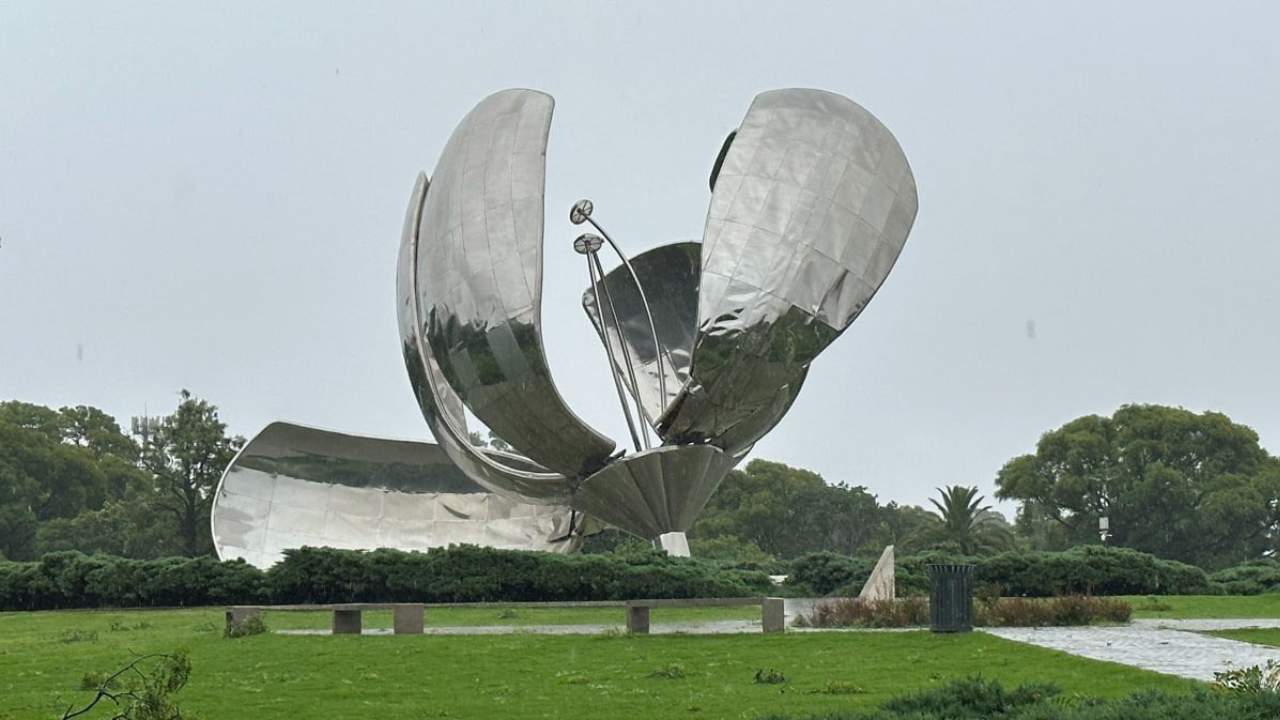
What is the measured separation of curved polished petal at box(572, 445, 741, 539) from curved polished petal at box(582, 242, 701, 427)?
15.2 feet

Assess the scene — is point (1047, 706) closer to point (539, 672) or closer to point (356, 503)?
point (539, 672)

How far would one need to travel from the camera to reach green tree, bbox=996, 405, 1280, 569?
46.3 m

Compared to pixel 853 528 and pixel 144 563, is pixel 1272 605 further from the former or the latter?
pixel 853 528

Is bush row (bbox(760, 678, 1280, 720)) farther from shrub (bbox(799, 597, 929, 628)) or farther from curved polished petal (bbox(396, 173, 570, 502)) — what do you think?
curved polished petal (bbox(396, 173, 570, 502))

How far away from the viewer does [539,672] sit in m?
11.3

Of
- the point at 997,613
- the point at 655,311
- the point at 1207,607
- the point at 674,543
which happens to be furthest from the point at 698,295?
the point at 1207,607

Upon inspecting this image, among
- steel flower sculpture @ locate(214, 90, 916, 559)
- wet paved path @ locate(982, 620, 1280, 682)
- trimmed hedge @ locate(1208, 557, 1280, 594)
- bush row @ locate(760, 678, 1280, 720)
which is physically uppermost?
steel flower sculpture @ locate(214, 90, 916, 559)

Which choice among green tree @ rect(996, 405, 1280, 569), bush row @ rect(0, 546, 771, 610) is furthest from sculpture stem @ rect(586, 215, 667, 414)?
green tree @ rect(996, 405, 1280, 569)

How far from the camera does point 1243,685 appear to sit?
7344 millimetres

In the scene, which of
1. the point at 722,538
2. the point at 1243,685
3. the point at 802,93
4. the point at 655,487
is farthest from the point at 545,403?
the point at 722,538

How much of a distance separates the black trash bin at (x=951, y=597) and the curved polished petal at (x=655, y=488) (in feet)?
25.0

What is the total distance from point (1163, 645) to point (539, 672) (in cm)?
555

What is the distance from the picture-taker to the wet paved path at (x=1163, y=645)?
11.0 meters

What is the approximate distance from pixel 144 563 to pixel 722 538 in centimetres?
2789
